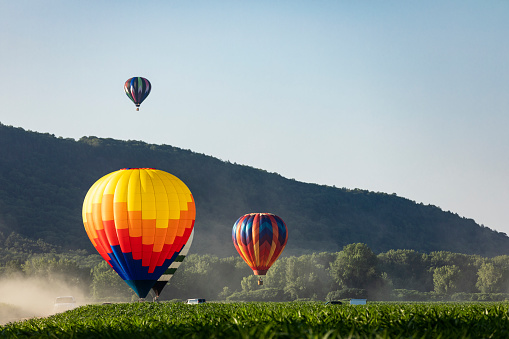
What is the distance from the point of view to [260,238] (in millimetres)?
90438

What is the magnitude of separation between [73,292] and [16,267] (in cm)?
1416

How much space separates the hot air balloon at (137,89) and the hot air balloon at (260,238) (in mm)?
21433

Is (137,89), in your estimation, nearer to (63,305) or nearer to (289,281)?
(63,305)

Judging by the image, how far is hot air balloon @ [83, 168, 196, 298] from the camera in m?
52.2

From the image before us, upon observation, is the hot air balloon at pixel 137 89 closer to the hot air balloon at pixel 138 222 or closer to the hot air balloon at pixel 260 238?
the hot air balloon at pixel 260 238

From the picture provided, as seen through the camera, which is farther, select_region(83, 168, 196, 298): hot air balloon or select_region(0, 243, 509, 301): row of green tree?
select_region(0, 243, 509, 301): row of green tree

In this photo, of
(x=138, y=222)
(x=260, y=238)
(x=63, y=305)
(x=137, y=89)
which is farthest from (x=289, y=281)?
(x=138, y=222)

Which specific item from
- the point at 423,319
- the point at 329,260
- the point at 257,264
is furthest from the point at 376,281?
the point at 423,319

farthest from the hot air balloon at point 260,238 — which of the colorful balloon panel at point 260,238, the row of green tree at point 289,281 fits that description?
the row of green tree at point 289,281

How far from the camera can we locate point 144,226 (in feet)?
172

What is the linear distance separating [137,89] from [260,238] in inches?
1009

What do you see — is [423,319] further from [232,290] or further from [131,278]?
[232,290]

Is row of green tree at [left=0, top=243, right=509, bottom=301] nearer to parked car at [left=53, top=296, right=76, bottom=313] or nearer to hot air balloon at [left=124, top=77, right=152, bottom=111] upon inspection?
hot air balloon at [left=124, top=77, right=152, bottom=111]

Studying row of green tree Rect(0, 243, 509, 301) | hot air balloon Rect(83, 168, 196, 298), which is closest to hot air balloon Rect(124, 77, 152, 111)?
hot air balloon Rect(83, 168, 196, 298)
